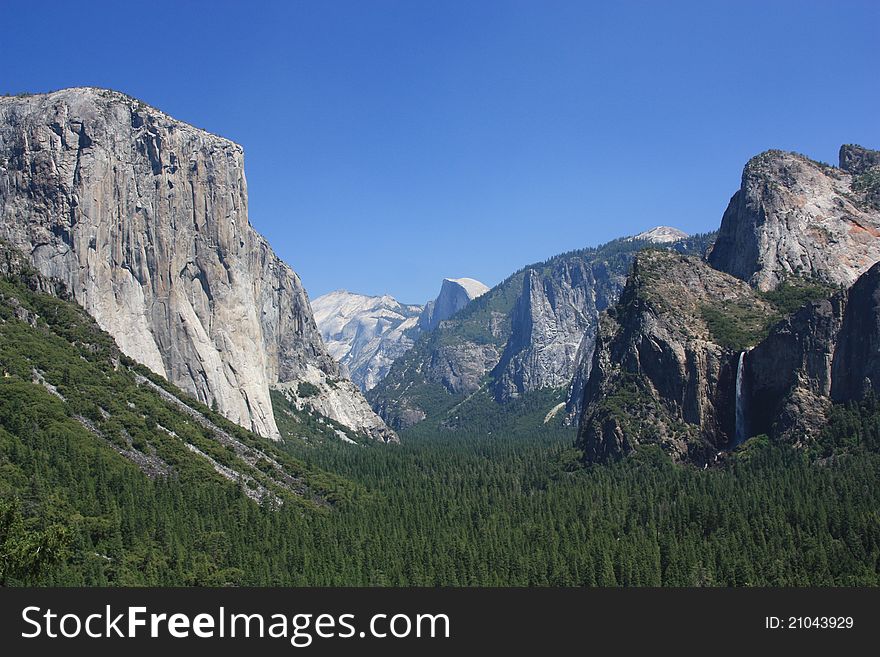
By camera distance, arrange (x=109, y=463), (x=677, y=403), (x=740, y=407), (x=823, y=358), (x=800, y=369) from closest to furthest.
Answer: (x=109, y=463)
(x=823, y=358)
(x=800, y=369)
(x=740, y=407)
(x=677, y=403)

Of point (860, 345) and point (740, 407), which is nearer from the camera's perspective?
point (860, 345)

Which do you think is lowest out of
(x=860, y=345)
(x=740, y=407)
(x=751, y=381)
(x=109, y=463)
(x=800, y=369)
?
(x=109, y=463)

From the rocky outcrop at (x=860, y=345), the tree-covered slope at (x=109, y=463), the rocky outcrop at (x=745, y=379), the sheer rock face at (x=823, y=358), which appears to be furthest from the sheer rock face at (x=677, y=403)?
the tree-covered slope at (x=109, y=463)

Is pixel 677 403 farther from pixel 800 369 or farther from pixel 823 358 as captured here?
pixel 823 358

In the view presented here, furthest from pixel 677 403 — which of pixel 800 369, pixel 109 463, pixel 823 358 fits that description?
pixel 109 463

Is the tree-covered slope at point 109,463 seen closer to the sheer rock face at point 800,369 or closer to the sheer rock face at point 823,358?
the sheer rock face at point 800,369

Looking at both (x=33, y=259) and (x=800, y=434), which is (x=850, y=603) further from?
(x=33, y=259)

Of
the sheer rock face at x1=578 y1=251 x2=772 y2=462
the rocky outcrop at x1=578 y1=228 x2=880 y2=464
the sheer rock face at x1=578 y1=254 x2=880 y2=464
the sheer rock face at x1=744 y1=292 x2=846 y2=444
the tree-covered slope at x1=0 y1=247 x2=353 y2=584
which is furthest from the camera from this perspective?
the sheer rock face at x1=578 y1=251 x2=772 y2=462

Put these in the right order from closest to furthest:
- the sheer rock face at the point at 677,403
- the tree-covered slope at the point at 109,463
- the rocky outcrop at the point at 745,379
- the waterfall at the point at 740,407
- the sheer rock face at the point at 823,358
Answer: the tree-covered slope at the point at 109,463
the sheer rock face at the point at 823,358
the rocky outcrop at the point at 745,379
the waterfall at the point at 740,407
the sheer rock face at the point at 677,403

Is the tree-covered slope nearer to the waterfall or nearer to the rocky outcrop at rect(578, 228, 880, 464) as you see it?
the rocky outcrop at rect(578, 228, 880, 464)

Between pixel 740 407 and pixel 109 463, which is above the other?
pixel 740 407

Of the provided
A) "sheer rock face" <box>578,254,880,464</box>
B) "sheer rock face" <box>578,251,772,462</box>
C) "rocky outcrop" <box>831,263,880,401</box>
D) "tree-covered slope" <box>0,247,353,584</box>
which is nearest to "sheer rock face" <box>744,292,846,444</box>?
"sheer rock face" <box>578,254,880,464</box>

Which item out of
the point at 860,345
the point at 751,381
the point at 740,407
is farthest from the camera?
the point at 740,407

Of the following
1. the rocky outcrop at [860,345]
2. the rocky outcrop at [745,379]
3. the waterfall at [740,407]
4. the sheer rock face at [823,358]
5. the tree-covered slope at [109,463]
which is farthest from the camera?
the waterfall at [740,407]
